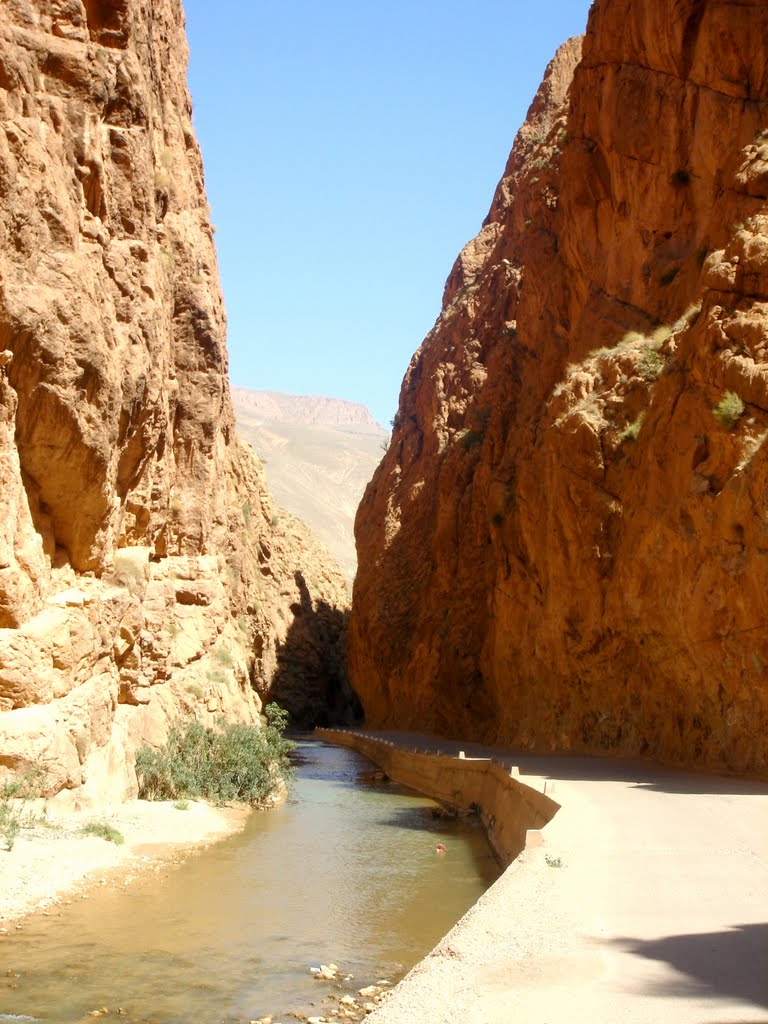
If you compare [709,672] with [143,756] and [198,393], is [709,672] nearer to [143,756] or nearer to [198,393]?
[143,756]

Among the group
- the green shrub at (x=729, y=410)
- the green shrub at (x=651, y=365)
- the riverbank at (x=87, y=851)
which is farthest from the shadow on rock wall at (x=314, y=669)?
the green shrub at (x=729, y=410)

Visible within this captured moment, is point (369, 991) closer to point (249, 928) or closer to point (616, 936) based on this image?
point (249, 928)

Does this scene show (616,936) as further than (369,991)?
No

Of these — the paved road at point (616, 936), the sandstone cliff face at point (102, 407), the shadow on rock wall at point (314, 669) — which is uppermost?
the sandstone cliff face at point (102, 407)

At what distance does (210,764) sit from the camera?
23.5 m

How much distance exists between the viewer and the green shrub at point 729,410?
20.4m

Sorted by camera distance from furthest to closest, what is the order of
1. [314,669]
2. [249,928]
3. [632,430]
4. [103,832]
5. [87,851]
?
[314,669] → [632,430] → [103,832] → [87,851] → [249,928]

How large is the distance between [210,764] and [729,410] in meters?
13.2

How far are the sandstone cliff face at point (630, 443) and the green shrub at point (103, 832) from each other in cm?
1107

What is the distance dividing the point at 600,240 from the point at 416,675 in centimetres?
2310

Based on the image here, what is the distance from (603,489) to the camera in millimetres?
27734

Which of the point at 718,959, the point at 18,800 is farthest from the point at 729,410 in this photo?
the point at 718,959

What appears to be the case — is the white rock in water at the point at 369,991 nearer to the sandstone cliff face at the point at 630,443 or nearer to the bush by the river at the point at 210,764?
the sandstone cliff face at the point at 630,443

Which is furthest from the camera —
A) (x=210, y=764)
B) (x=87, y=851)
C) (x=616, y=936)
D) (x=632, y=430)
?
(x=632, y=430)
